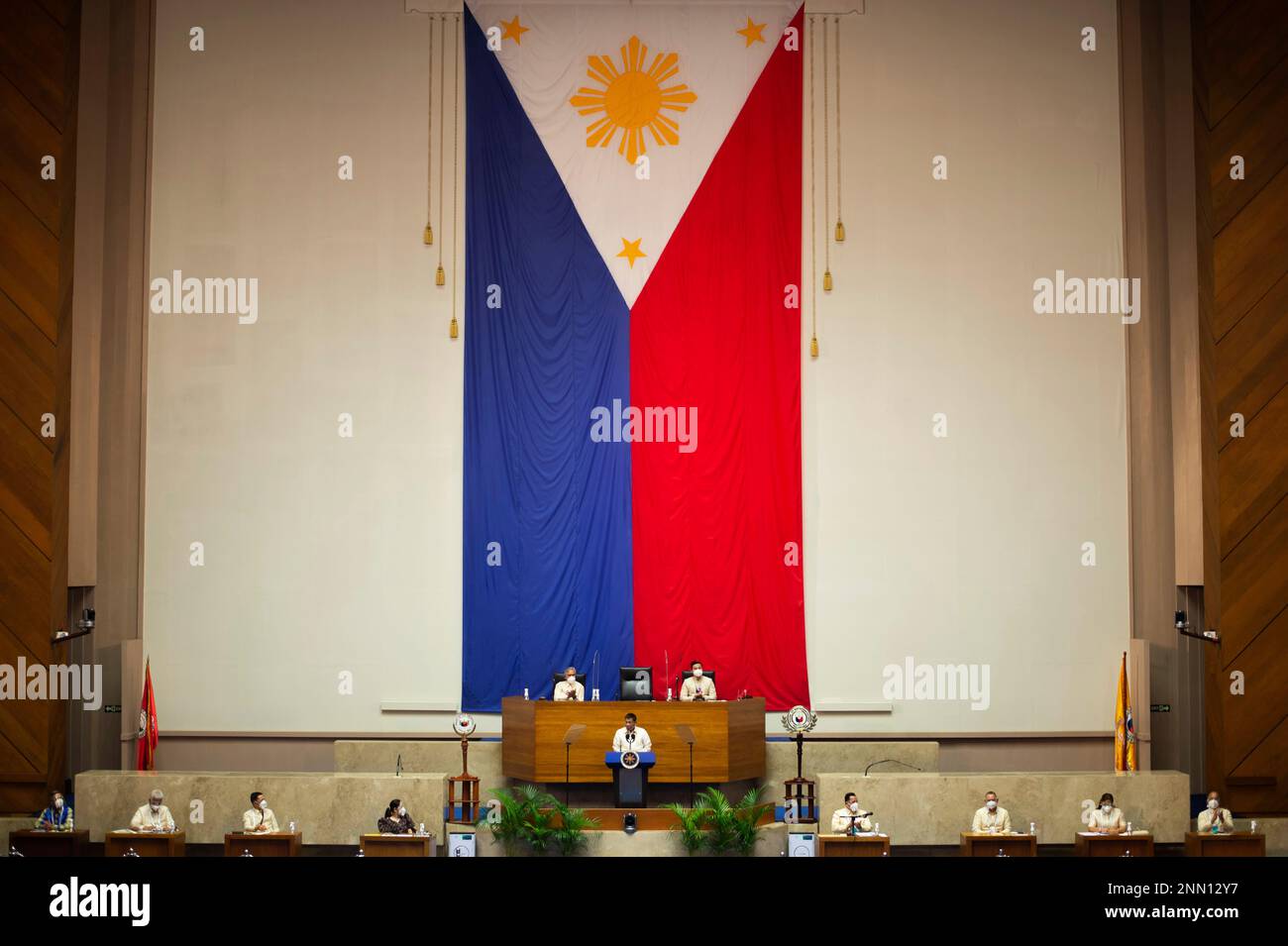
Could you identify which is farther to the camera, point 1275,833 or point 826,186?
point 826,186

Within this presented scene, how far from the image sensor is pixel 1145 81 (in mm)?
16297

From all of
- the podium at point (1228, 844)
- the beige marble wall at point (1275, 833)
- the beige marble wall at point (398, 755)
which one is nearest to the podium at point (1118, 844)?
the podium at point (1228, 844)

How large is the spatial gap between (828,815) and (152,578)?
8251mm

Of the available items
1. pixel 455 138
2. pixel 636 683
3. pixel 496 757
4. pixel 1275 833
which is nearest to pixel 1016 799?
pixel 1275 833

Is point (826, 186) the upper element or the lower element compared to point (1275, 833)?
upper

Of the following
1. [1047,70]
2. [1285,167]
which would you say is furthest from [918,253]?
[1285,167]

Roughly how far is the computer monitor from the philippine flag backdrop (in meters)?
1.12

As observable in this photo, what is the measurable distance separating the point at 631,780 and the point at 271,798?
12.1 ft

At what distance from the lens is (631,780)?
46.0ft

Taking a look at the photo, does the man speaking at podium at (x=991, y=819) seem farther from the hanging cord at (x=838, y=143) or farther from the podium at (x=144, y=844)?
the podium at (x=144, y=844)

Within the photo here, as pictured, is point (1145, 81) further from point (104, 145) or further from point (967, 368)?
point (104, 145)

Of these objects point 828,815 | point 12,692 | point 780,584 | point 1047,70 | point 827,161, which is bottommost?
point 828,815

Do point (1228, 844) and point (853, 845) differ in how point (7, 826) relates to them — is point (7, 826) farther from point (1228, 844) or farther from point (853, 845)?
point (1228, 844)

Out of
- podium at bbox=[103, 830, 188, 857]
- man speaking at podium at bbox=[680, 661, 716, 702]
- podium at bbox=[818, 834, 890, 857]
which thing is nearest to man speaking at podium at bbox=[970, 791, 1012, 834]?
podium at bbox=[818, 834, 890, 857]
